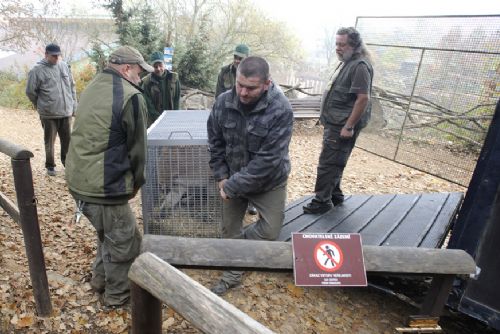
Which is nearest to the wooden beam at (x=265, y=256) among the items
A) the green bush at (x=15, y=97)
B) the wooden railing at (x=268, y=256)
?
the wooden railing at (x=268, y=256)

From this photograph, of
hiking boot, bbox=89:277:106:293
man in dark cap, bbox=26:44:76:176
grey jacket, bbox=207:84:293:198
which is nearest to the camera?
grey jacket, bbox=207:84:293:198

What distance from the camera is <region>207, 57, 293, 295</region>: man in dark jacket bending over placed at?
8.43 feet

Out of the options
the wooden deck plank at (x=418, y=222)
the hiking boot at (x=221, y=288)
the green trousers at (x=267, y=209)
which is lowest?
the hiking boot at (x=221, y=288)

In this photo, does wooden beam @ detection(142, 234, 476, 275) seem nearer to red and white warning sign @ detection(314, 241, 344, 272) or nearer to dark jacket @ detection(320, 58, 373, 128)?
red and white warning sign @ detection(314, 241, 344, 272)

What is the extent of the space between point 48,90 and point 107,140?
12.1 ft

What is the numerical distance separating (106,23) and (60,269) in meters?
16.4

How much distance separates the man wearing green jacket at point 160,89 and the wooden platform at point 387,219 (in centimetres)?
265

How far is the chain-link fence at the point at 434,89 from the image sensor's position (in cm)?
517

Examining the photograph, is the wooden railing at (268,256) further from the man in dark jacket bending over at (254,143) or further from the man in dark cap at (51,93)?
the man in dark cap at (51,93)

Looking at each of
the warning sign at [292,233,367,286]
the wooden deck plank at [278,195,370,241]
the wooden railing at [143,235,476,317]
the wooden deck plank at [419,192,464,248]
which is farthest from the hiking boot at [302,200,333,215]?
the warning sign at [292,233,367,286]

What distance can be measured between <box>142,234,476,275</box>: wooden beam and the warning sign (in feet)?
0.17

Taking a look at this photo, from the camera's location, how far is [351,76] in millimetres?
3520

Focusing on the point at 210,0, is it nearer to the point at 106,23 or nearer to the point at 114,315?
the point at 106,23

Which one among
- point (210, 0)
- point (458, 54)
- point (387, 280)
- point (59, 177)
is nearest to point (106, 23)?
point (210, 0)
